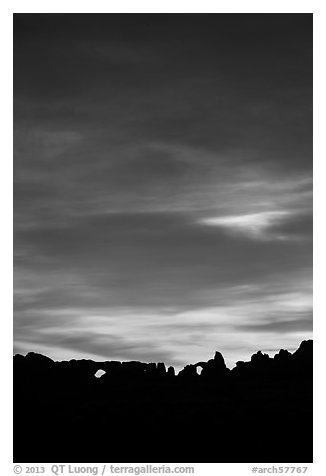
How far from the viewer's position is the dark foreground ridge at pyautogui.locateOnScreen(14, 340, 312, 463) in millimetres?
47344

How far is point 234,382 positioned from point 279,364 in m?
5.01

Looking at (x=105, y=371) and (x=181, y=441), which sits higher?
(x=105, y=371)

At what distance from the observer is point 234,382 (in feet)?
221

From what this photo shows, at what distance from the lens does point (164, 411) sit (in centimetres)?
5872

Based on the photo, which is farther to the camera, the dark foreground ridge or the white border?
the dark foreground ridge

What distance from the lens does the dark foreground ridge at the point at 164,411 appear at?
4734 centimetres
